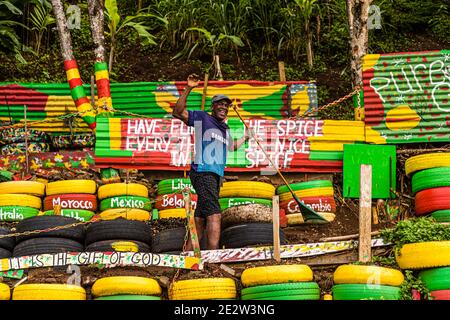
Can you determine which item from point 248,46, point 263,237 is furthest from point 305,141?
point 248,46

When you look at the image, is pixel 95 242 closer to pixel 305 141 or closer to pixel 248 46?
pixel 305 141

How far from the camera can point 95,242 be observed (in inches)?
519

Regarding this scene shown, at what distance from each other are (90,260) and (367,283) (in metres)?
3.18

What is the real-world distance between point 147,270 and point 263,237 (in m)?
1.58

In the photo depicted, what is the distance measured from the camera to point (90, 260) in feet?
40.1

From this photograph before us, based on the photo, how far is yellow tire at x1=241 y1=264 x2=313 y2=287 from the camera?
1173 centimetres

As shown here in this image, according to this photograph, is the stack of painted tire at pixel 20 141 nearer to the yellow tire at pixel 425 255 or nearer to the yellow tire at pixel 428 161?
the yellow tire at pixel 428 161

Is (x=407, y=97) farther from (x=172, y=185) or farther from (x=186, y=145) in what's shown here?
(x=172, y=185)

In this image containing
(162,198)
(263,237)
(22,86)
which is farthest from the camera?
(22,86)

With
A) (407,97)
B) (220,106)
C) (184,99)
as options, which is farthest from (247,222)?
(407,97)

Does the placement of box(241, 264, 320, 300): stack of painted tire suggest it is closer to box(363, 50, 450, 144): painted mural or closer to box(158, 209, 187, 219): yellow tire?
box(158, 209, 187, 219): yellow tire

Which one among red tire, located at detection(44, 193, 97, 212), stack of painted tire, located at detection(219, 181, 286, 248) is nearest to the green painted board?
stack of painted tire, located at detection(219, 181, 286, 248)

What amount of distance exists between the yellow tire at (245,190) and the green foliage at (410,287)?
363 cm
